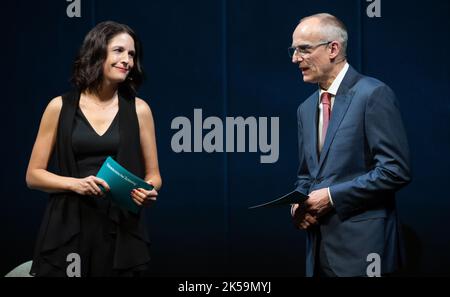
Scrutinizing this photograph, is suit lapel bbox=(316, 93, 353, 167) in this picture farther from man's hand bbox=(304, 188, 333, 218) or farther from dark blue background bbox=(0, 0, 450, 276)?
dark blue background bbox=(0, 0, 450, 276)

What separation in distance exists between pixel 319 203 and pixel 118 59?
3.27ft

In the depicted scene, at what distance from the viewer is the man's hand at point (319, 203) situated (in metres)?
2.73

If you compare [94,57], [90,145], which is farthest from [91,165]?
[94,57]

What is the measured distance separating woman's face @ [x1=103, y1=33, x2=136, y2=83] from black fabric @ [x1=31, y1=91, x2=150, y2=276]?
0.14 metres

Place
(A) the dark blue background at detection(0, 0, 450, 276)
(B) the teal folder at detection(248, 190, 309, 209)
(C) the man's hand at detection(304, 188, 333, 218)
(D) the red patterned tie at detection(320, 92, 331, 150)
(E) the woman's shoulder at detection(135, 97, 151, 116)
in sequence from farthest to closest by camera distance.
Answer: (A) the dark blue background at detection(0, 0, 450, 276), (E) the woman's shoulder at detection(135, 97, 151, 116), (D) the red patterned tie at detection(320, 92, 331, 150), (C) the man's hand at detection(304, 188, 333, 218), (B) the teal folder at detection(248, 190, 309, 209)

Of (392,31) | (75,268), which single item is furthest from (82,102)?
(392,31)

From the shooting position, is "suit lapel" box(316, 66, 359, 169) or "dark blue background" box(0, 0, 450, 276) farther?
"dark blue background" box(0, 0, 450, 276)

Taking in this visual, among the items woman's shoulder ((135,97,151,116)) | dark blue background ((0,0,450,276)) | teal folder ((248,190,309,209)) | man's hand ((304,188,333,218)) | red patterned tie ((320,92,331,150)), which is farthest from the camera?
dark blue background ((0,0,450,276))

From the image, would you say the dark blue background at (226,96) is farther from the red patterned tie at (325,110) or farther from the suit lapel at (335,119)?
the suit lapel at (335,119)

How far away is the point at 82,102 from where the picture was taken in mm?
2889

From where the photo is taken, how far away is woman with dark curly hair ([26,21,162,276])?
2793mm

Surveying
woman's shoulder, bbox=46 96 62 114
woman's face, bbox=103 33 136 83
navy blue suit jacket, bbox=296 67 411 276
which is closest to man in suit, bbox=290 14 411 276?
navy blue suit jacket, bbox=296 67 411 276

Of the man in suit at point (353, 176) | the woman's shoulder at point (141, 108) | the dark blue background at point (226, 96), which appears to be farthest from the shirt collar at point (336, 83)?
the dark blue background at point (226, 96)

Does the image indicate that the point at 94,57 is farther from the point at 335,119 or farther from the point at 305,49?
the point at 335,119
